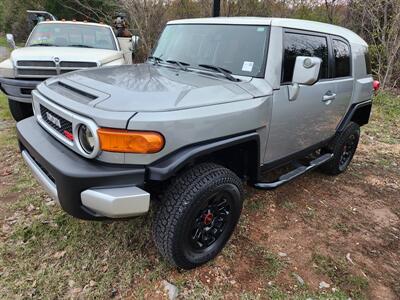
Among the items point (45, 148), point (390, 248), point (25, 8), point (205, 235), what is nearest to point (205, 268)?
point (205, 235)

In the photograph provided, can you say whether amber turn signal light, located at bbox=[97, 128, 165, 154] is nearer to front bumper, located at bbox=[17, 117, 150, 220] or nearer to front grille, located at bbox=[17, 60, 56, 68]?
front bumper, located at bbox=[17, 117, 150, 220]

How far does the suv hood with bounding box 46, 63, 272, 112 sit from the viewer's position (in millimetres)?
2289

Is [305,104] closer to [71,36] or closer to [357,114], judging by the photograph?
[357,114]

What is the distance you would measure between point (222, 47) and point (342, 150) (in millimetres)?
2285

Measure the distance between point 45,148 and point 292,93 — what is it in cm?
208

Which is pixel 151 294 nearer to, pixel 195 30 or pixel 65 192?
pixel 65 192

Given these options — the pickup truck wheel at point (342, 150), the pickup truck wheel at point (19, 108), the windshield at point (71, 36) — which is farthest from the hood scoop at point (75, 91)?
the windshield at point (71, 36)

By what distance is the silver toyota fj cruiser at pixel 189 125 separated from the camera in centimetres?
215

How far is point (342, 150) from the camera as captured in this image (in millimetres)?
4469

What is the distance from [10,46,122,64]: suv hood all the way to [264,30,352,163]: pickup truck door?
3284mm

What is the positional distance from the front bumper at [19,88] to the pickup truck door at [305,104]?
3739 millimetres

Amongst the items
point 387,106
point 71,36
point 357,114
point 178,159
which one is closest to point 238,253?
point 178,159

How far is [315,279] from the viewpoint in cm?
275

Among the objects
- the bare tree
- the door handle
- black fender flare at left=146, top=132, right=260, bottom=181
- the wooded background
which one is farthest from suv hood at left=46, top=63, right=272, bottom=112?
the bare tree
